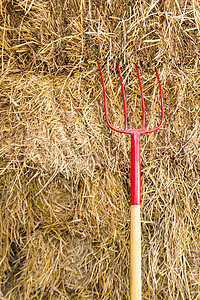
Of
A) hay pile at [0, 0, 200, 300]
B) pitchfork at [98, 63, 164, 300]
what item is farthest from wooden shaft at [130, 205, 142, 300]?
hay pile at [0, 0, 200, 300]

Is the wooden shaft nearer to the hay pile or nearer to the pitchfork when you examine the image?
the pitchfork

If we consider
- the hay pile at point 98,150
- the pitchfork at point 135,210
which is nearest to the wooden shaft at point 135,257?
the pitchfork at point 135,210

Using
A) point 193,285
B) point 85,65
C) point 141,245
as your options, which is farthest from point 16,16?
point 193,285

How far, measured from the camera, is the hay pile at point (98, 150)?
4.18 feet

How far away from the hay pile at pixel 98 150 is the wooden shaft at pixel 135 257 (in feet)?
0.37

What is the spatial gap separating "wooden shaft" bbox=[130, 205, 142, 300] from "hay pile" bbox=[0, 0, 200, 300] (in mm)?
112

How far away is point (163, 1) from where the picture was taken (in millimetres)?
1277

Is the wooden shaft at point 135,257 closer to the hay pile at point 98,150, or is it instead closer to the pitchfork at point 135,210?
the pitchfork at point 135,210

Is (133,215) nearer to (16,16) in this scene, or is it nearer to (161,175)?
(161,175)

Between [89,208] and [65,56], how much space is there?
67 cm

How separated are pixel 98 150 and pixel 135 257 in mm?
458

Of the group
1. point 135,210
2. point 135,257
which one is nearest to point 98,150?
point 135,210

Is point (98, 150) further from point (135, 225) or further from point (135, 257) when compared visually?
point (135, 257)

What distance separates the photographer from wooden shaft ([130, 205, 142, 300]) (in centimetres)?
116
